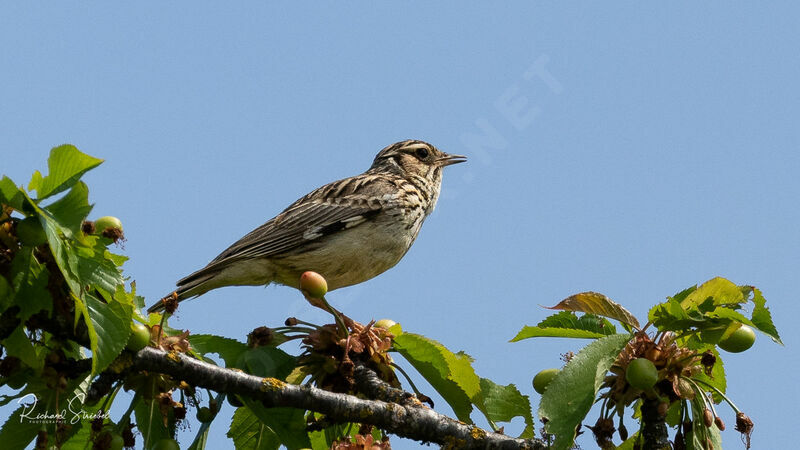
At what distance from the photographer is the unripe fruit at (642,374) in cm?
512

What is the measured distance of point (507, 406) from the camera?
560 centimetres

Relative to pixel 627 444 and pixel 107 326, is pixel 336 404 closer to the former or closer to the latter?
pixel 107 326

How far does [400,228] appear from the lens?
1006 centimetres

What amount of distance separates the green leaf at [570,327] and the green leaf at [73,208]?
7.49 ft

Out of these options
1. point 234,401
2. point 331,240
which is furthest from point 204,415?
point 331,240

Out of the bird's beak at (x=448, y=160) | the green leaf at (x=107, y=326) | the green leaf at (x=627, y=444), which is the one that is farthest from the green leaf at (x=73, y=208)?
the bird's beak at (x=448, y=160)

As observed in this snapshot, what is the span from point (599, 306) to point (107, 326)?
249 cm

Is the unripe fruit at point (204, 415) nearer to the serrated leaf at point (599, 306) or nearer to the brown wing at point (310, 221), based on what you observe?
the serrated leaf at point (599, 306)

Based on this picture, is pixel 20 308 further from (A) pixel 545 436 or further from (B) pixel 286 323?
(A) pixel 545 436

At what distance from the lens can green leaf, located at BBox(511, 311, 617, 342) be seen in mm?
5297

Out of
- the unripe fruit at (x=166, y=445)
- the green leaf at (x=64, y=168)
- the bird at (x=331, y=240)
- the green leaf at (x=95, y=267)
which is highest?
the bird at (x=331, y=240)

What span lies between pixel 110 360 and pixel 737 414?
322 cm

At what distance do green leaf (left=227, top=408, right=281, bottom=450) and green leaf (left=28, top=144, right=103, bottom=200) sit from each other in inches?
81.5

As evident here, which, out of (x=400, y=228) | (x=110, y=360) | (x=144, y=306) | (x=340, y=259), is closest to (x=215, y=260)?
(x=340, y=259)
